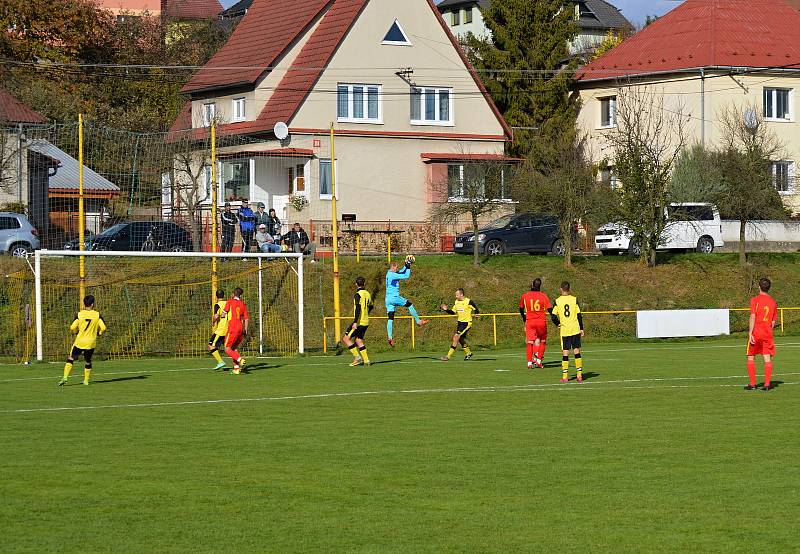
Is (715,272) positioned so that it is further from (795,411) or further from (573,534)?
(573,534)

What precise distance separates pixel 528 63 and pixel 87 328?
45616 millimetres

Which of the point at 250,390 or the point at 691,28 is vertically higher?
the point at 691,28

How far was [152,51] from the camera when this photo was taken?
80.9 m

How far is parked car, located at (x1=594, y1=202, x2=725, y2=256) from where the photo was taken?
48.3m

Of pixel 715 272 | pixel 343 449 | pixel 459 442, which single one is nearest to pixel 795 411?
pixel 459 442

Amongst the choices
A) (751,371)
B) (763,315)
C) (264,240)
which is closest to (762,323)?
(763,315)

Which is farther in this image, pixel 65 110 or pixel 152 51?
pixel 152 51

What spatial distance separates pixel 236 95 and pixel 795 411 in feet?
139

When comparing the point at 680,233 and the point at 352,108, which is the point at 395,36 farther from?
the point at 680,233

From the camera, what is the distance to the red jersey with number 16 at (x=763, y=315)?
68.7 ft

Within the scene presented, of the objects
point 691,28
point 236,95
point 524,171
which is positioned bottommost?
point 524,171

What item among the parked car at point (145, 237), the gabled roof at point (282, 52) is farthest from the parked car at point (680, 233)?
the parked car at point (145, 237)

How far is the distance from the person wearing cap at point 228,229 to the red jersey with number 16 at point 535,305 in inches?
569

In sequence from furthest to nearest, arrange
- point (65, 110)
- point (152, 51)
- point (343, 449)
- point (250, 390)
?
point (152, 51), point (65, 110), point (250, 390), point (343, 449)
